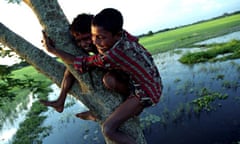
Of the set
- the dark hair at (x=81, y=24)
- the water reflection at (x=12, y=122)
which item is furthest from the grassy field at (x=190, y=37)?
the dark hair at (x=81, y=24)

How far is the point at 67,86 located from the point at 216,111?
8.07m

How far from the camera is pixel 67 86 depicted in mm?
2455

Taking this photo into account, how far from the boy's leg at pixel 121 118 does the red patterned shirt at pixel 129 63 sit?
0.10 meters

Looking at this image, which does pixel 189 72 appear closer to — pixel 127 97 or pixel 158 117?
pixel 158 117

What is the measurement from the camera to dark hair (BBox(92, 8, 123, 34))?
219cm

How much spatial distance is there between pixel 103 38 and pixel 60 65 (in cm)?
55

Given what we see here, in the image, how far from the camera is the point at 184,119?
9547 mm

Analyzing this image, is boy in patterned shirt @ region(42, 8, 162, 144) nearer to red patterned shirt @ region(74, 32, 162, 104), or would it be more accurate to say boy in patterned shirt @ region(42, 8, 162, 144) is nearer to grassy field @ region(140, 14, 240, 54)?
red patterned shirt @ region(74, 32, 162, 104)

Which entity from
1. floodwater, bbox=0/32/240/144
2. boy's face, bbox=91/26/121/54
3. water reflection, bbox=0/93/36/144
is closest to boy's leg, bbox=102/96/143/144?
boy's face, bbox=91/26/121/54

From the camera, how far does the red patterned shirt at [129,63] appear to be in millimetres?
2215

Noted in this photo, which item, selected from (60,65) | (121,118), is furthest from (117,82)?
(60,65)

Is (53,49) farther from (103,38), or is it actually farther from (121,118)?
(121,118)

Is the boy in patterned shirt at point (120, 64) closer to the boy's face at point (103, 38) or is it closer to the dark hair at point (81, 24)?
the boy's face at point (103, 38)

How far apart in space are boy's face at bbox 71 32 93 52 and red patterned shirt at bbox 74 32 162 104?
19cm
